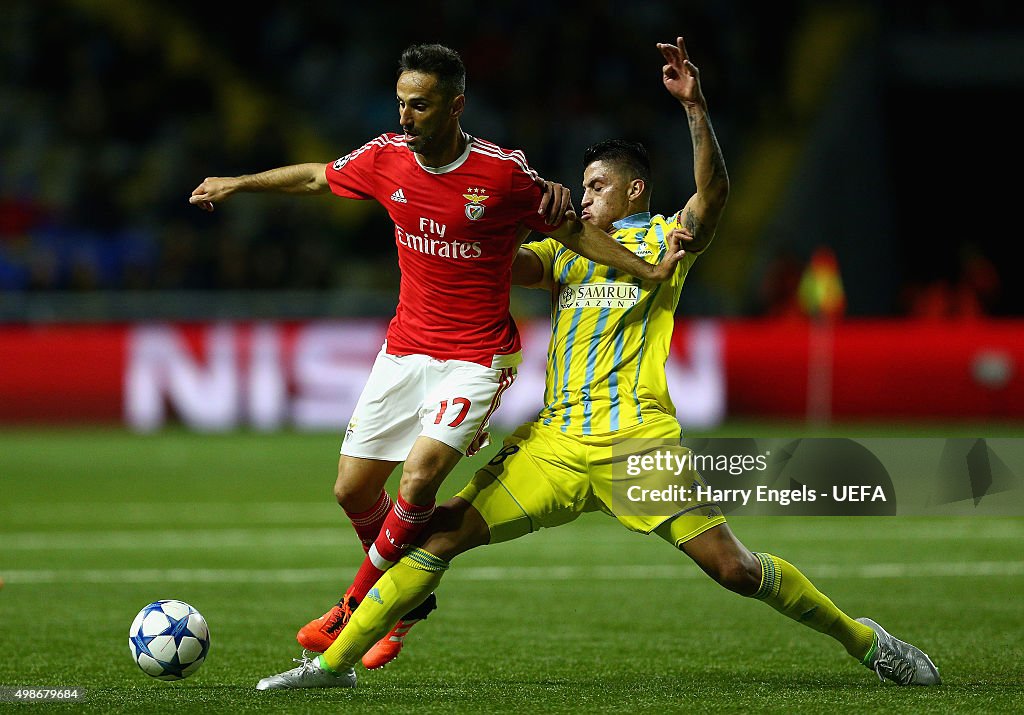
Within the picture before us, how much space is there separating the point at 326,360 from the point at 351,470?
40.0 feet

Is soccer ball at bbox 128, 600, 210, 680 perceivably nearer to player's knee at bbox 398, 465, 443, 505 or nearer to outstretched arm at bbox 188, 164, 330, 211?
player's knee at bbox 398, 465, 443, 505

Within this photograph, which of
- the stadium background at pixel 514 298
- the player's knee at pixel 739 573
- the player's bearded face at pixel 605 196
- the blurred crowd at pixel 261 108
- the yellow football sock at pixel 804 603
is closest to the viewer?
the player's knee at pixel 739 573

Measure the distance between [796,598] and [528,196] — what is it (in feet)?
6.00

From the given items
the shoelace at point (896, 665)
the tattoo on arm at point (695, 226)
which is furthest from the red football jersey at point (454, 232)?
the shoelace at point (896, 665)

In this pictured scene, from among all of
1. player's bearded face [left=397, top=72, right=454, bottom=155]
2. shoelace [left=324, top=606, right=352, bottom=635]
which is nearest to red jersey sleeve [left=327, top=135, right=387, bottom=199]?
player's bearded face [left=397, top=72, right=454, bottom=155]

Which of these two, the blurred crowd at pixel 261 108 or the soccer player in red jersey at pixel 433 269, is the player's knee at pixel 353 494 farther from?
the blurred crowd at pixel 261 108

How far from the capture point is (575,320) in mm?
5895

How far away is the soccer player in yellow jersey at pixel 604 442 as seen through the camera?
5.54 metres

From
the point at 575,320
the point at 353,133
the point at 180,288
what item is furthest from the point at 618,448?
the point at 353,133

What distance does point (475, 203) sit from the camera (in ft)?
18.7

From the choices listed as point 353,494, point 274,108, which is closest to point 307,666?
point 353,494

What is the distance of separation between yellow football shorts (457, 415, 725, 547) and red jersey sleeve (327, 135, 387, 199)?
4.00ft

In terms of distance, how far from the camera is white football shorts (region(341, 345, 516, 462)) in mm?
5727

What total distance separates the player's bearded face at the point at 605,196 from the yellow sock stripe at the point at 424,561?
150 centimetres
